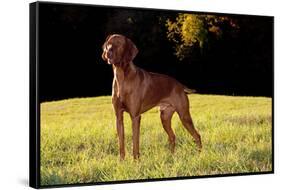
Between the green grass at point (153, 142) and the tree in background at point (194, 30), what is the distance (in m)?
0.49

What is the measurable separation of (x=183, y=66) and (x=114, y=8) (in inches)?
35.0

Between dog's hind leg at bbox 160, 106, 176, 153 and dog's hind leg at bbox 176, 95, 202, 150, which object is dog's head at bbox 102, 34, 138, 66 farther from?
dog's hind leg at bbox 176, 95, 202, 150

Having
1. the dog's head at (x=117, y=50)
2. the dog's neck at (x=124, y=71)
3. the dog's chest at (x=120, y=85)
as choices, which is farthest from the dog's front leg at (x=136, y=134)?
the dog's head at (x=117, y=50)

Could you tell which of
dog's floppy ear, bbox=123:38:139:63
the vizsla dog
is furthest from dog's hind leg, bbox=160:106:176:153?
dog's floppy ear, bbox=123:38:139:63

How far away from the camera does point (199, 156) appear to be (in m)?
7.48

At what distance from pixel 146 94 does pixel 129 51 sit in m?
0.44

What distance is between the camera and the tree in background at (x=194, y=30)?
7387 millimetres

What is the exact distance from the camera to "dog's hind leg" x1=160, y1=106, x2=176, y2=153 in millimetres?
7344

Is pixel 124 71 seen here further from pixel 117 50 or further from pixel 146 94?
pixel 146 94

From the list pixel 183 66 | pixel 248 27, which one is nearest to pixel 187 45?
pixel 183 66

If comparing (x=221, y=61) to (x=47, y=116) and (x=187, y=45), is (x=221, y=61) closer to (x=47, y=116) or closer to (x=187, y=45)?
(x=187, y=45)

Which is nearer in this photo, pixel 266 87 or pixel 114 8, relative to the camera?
pixel 114 8

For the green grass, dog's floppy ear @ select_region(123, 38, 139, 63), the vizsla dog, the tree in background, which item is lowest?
the green grass

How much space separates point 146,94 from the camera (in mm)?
7227
